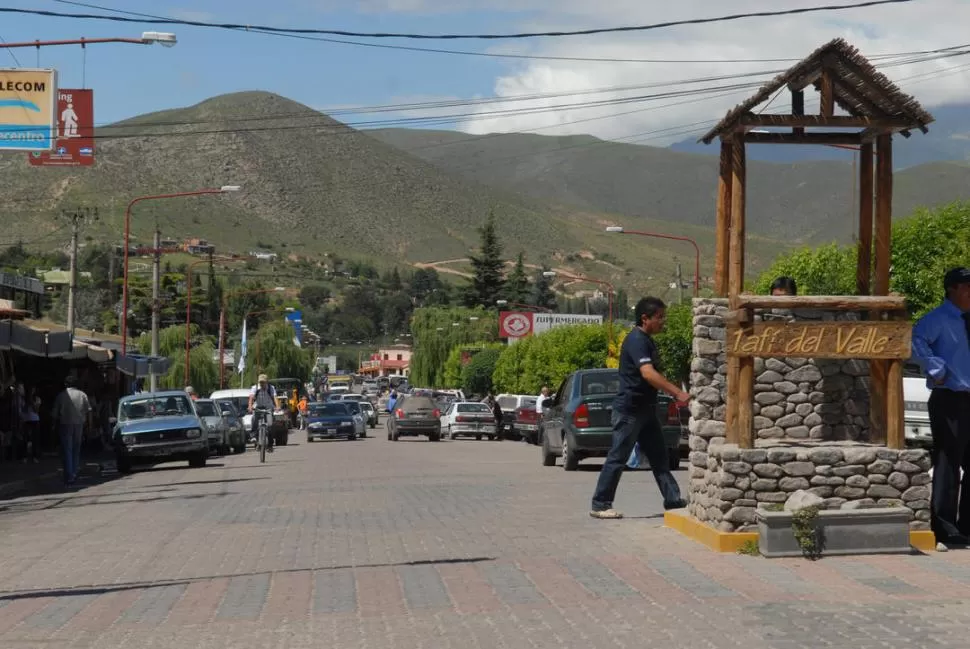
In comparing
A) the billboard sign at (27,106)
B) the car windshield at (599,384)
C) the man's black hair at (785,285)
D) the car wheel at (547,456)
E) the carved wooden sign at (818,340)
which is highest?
the billboard sign at (27,106)

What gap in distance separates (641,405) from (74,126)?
2862 cm

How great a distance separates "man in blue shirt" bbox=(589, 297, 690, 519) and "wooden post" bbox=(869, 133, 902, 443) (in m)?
2.01

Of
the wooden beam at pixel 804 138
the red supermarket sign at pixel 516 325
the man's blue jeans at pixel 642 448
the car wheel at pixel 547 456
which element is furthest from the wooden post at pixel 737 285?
the red supermarket sign at pixel 516 325

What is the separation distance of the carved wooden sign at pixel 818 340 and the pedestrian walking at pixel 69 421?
1485cm

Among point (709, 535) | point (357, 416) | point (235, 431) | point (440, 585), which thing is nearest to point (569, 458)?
point (709, 535)

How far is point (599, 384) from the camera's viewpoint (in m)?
24.9

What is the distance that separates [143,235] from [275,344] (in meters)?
43.6

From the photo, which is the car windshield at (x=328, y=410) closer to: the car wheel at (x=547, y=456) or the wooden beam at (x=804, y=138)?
the car wheel at (x=547, y=456)

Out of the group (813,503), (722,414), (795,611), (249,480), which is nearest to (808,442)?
(722,414)

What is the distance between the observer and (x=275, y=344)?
106 m

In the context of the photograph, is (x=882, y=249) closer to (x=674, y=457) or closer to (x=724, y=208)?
(x=724, y=208)

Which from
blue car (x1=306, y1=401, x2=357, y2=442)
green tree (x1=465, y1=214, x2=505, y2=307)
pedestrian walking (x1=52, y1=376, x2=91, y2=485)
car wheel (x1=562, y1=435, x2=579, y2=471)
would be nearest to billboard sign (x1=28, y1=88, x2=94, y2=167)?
blue car (x1=306, y1=401, x2=357, y2=442)

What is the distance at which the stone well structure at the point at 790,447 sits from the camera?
1130 centimetres

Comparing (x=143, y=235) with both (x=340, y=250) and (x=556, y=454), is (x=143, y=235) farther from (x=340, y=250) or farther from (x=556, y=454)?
(x=556, y=454)
